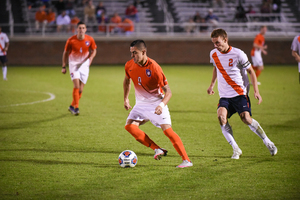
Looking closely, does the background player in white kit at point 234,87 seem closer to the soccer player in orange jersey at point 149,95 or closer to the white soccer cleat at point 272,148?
the white soccer cleat at point 272,148

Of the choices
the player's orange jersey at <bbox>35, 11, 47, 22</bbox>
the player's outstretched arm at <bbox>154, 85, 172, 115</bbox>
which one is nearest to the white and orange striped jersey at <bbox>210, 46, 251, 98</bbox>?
the player's outstretched arm at <bbox>154, 85, 172, 115</bbox>

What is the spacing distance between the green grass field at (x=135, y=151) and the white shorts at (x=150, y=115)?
25.7 inches

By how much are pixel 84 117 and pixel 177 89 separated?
6.03 meters

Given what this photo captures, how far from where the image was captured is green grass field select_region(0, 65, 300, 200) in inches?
175

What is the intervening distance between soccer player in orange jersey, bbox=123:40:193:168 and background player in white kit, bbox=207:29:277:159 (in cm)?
91

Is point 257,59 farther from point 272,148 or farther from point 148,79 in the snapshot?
point 148,79

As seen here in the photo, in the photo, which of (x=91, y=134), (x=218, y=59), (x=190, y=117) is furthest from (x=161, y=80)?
(x=190, y=117)

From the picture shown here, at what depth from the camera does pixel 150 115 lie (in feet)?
17.6

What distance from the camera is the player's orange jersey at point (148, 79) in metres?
5.15

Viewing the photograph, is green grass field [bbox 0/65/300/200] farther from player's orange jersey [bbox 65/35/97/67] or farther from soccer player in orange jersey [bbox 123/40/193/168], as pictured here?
player's orange jersey [bbox 65/35/97/67]

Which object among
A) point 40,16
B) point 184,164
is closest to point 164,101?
point 184,164

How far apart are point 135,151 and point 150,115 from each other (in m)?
1.12

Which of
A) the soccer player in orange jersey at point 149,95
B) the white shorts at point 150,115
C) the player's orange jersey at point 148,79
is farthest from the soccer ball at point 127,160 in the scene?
the player's orange jersey at point 148,79

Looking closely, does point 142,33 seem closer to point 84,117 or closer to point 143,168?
point 84,117
